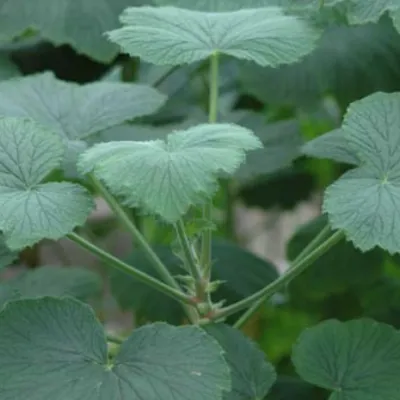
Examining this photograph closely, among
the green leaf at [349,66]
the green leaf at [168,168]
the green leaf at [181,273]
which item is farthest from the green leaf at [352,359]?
the green leaf at [349,66]

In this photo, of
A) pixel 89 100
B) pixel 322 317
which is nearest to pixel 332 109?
pixel 322 317

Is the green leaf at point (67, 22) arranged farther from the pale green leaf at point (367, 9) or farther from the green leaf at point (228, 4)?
the pale green leaf at point (367, 9)

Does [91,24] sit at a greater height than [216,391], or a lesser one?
greater

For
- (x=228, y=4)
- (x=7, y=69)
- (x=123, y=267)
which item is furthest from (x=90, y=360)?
(x=7, y=69)

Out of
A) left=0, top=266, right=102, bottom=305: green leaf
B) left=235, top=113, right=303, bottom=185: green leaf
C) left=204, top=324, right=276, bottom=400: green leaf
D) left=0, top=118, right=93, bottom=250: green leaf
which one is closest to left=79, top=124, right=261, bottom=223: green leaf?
left=0, top=118, right=93, bottom=250: green leaf

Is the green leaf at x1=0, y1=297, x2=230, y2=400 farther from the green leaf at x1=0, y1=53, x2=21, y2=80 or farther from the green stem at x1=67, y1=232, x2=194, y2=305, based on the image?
the green leaf at x1=0, y1=53, x2=21, y2=80

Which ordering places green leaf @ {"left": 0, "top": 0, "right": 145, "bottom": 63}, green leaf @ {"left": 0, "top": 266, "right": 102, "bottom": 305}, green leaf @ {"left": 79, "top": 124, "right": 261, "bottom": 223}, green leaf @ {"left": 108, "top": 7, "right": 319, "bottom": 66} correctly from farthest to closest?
green leaf @ {"left": 0, "top": 0, "right": 145, "bottom": 63} → green leaf @ {"left": 0, "top": 266, "right": 102, "bottom": 305} → green leaf @ {"left": 108, "top": 7, "right": 319, "bottom": 66} → green leaf @ {"left": 79, "top": 124, "right": 261, "bottom": 223}

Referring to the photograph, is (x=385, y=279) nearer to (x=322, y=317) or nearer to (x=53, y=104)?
(x=322, y=317)
